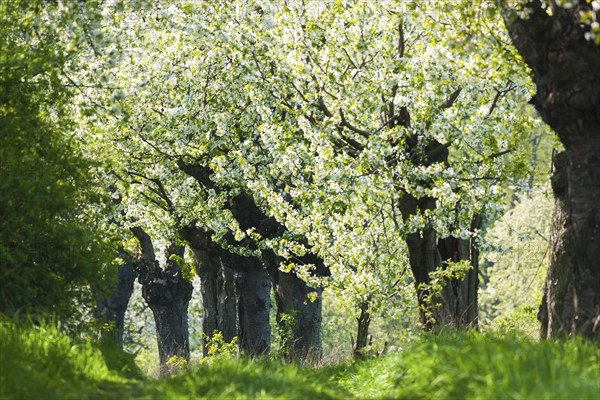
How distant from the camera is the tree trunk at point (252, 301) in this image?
2336 centimetres

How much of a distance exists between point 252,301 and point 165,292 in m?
7.48

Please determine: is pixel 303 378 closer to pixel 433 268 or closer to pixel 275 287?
pixel 433 268

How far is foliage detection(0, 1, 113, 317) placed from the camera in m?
11.6

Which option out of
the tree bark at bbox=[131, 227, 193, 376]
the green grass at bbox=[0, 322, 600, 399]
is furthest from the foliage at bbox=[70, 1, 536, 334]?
the tree bark at bbox=[131, 227, 193, 376]

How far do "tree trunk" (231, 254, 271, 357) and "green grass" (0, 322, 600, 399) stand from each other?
1263 centimetres

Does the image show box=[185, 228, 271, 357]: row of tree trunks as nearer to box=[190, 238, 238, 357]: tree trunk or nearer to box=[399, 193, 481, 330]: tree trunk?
box=[190, 238, 238, 357]: tree trunk

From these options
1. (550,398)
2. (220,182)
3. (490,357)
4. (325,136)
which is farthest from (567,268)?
A: (220,182)

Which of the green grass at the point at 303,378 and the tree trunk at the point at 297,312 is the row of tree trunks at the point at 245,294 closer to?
the tree trunk at the point at 297,312

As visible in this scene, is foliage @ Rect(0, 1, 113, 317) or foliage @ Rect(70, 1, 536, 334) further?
foliage @ Rect(70, 1, 536, 334)

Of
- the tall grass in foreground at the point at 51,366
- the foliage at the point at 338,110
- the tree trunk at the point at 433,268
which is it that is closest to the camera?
the tall grass in foreground at the point at 51,366

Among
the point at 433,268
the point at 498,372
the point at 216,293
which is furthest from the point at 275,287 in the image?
the point at 498,372

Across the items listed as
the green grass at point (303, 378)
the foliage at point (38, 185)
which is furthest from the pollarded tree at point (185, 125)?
the green grass at point (303, 378)

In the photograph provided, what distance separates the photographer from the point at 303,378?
31.9 ft

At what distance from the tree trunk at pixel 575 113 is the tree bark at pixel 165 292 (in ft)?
69.2
